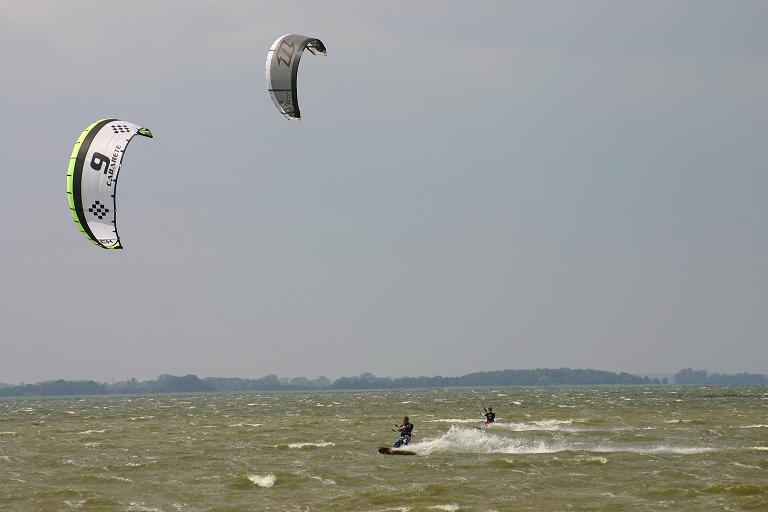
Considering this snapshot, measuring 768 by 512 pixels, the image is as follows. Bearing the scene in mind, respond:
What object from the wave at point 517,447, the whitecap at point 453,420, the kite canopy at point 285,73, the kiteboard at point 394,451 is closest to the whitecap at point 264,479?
the kiteboard at point 394,451

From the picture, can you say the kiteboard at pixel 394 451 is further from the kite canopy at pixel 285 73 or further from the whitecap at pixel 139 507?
the kite canopy at pixel 285 73

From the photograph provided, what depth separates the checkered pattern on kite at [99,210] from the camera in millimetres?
29766

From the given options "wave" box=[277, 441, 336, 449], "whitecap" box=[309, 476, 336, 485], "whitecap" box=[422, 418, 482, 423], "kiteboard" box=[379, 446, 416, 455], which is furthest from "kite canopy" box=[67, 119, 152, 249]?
"whitecap" box=[422, 418, 482, 423]

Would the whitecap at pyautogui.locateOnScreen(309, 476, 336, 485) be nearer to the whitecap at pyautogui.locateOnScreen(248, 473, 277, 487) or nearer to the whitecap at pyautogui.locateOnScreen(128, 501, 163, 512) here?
the whitecap at pyautogui.locateOnScreen(248, 473, 277, 487)

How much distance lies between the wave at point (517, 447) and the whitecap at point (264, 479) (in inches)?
313

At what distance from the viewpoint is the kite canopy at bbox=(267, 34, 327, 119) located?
36906 millimetres

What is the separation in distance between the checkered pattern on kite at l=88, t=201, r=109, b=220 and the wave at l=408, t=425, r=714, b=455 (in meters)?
16.4

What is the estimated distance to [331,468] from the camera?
34.5 metres

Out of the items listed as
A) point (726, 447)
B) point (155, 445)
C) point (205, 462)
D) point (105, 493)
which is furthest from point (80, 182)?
point (726, 447)

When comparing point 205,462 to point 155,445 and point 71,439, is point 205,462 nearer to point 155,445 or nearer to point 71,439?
point 155,445

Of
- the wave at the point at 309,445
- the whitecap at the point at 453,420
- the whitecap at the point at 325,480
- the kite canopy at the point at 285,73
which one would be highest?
the kite canopy at the point at 285,73

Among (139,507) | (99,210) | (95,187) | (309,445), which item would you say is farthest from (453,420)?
(95,187)

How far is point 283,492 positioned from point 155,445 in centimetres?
1892

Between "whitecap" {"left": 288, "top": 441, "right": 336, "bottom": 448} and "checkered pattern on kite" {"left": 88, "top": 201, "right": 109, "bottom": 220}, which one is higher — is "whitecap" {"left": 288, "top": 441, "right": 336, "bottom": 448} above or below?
below
